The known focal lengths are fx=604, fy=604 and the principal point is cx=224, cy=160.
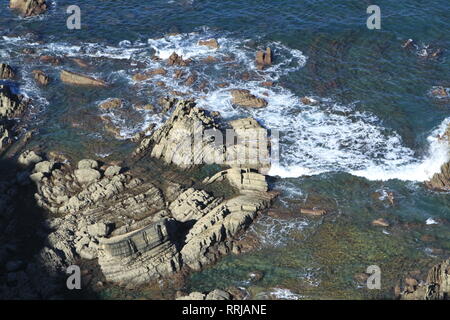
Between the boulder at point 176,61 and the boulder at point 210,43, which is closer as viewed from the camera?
the boulder at point 176,61

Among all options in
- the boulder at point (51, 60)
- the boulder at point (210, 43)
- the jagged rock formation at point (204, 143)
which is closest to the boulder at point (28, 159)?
the jagged rock formation at point (204, 143)

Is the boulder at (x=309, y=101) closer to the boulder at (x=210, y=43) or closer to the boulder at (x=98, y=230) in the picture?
the boulder at (x=210, y=43)

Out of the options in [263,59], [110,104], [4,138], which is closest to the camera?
[4,138]

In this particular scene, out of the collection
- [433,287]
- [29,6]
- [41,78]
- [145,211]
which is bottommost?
[433,287]

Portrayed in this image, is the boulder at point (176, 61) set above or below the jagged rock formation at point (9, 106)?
above

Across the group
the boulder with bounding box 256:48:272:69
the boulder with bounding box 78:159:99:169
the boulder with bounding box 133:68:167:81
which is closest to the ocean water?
the boulder with bounding box 133:68:167:81

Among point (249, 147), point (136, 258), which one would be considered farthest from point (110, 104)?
point (136, 258)

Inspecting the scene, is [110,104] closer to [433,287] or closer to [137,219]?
[137,219]
